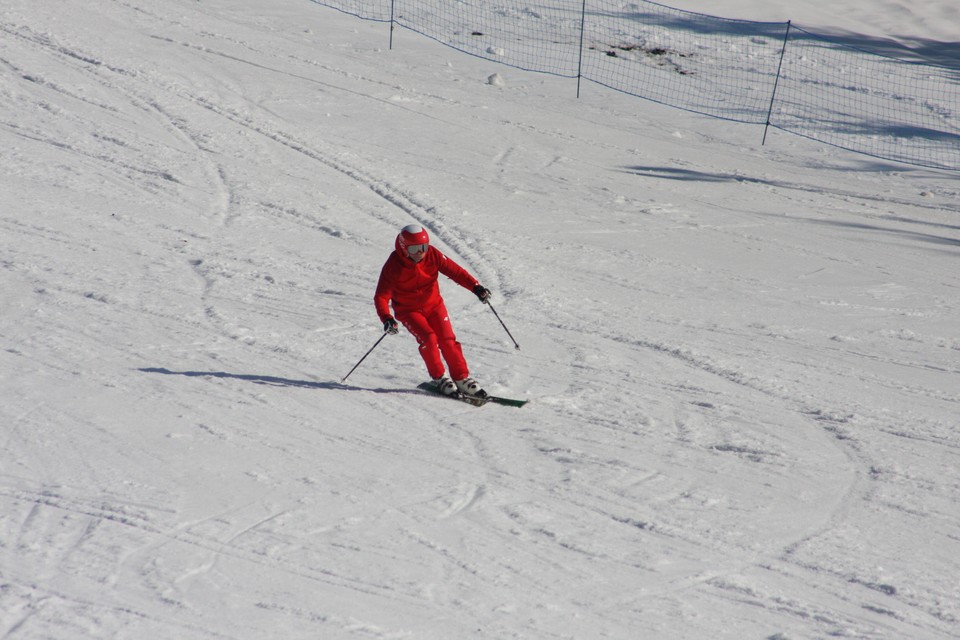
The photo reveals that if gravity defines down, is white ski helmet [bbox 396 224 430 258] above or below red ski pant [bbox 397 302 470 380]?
above

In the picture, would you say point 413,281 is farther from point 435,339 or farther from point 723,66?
point 723,66

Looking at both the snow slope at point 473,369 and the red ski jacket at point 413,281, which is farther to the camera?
the red ski jacket at point 413,281

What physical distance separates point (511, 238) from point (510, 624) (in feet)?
21.9

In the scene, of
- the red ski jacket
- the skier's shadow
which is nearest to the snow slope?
the skier's shadow

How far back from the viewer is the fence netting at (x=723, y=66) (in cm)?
1599

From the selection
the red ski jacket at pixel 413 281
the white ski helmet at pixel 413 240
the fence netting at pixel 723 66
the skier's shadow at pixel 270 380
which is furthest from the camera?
the fence netting at pixel 723 66

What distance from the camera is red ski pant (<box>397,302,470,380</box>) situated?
7039 millimetres

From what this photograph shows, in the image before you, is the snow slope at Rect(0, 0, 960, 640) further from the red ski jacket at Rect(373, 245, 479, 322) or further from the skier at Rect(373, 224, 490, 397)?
the red ski jacket at Rect(373, 245, 479, 322)

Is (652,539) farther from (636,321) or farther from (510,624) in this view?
(636,321)

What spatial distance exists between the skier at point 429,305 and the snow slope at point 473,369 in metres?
0.27

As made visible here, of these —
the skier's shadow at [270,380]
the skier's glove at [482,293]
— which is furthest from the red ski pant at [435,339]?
the skier's shadow at [270,380]

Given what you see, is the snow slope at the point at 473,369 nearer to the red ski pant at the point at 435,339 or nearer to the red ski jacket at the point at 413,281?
the red ski pant at the point at 435,339

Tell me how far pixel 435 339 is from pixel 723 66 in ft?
45.6

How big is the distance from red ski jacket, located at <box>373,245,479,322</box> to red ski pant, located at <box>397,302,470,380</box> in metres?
0.05
